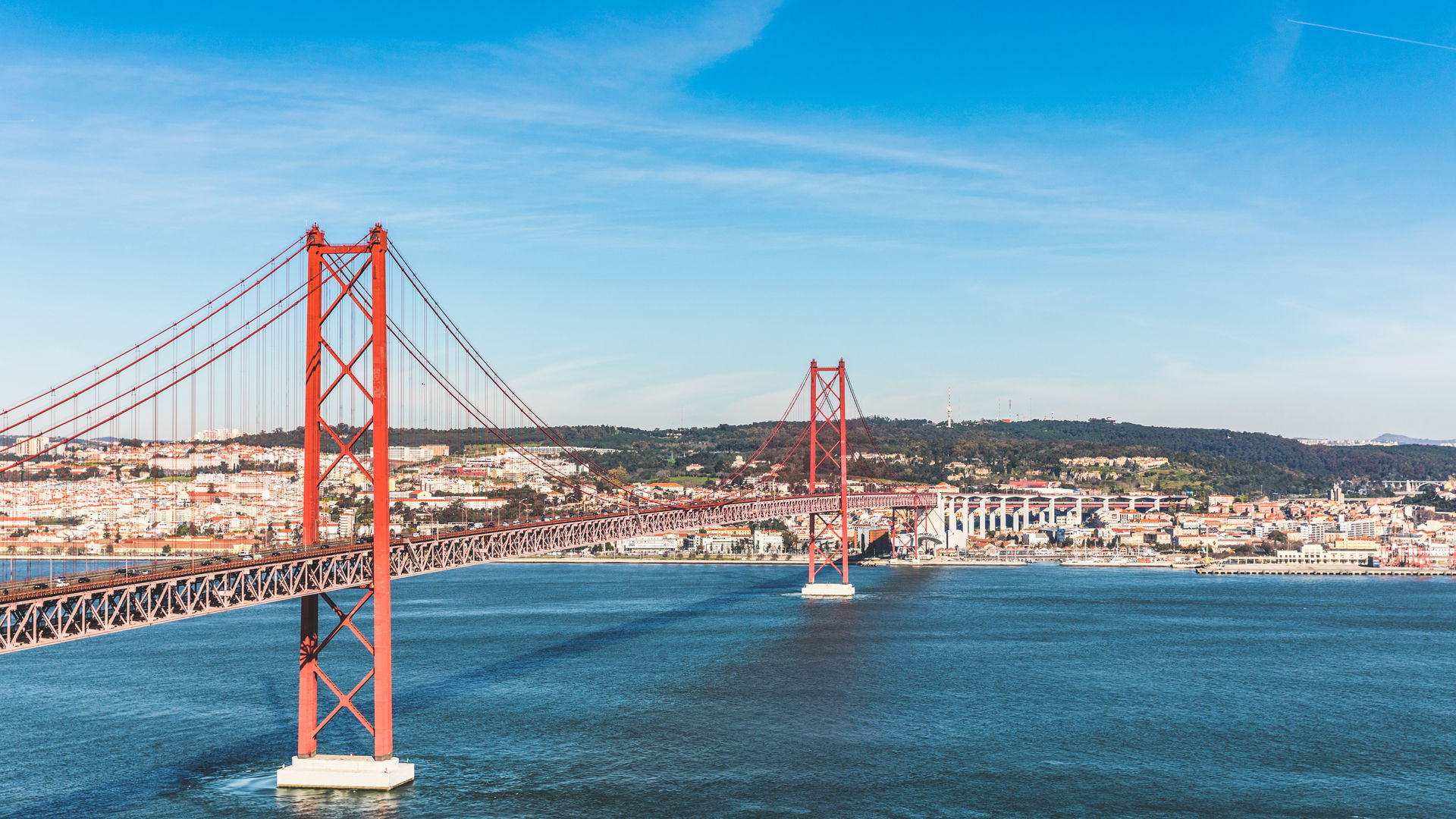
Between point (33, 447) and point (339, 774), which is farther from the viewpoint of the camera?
point (33, 447)

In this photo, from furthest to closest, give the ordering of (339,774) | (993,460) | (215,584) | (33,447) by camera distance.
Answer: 1. (993,460)
2. (33,447)
3. (339,774)
4. (215,584)

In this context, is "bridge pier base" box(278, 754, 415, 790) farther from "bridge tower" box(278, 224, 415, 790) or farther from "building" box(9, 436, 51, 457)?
"building" box(9, 436, 51, 457)

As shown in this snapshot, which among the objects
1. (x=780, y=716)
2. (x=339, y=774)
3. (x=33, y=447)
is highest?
(x=33, y=447)

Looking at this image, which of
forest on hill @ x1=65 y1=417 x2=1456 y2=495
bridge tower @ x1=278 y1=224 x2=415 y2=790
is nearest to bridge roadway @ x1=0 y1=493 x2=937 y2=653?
bridge tower @ x1=278 y1=224 x2=415 y2=790

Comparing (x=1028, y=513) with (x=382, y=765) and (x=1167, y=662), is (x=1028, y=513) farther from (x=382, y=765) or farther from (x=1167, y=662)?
(x=382, y=765)

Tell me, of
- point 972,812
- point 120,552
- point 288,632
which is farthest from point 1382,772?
point 120,552

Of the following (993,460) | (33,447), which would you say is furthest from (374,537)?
(993,460)

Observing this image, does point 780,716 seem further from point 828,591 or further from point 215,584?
point 828,591
